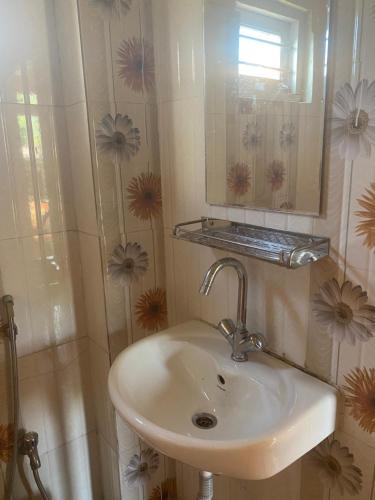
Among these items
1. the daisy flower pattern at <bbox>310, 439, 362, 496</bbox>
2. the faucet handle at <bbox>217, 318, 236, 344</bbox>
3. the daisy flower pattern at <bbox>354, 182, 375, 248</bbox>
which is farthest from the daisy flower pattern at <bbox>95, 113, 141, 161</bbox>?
the daisy flower pattern at <bbox>310, 439, 362, 496</bbox>

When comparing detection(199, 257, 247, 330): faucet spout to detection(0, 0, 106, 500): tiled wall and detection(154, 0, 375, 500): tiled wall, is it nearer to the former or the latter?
detection(154, 0, 375, 500): tiled wall

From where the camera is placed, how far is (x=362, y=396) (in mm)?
795

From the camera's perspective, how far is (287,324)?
0.93m

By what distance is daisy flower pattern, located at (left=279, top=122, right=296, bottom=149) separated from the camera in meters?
0.86

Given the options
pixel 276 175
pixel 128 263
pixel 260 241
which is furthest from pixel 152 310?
pixel 276 175

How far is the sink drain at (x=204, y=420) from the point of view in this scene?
96 centimetres

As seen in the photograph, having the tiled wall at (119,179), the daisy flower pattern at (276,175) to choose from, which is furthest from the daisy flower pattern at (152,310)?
the daisy flower pattern at (276,175)

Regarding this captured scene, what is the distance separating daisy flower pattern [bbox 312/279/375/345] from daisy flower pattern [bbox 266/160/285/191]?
0.26 m

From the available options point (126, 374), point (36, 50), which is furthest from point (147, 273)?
point (36, 50)

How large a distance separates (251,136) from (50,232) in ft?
2.36

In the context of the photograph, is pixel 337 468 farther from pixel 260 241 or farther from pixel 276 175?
pixel 276 175

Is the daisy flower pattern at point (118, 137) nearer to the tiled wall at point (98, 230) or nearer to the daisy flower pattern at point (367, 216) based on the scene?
the tiled wall at point (98, 230)

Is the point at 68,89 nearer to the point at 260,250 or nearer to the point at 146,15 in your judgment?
the point at 146,15

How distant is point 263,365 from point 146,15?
1.09m
